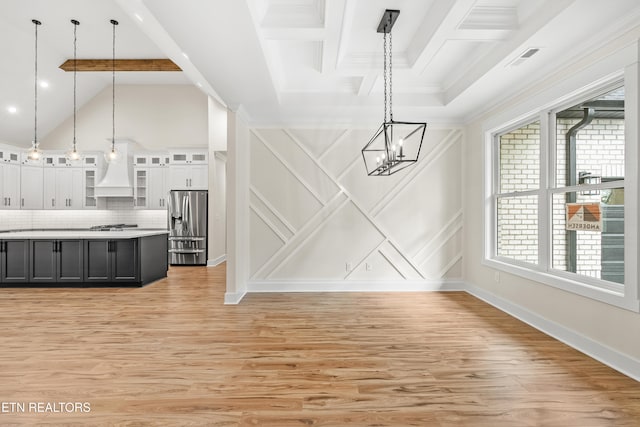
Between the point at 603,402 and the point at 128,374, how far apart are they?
129 inches

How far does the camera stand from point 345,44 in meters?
3.15

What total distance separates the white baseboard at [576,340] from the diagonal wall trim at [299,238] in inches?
102

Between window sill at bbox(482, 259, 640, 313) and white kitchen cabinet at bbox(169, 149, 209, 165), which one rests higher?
white kitchen cabinet at bbox(169, 149, 209, 165)

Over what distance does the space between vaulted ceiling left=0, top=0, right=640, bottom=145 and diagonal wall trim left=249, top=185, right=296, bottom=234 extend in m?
1.11

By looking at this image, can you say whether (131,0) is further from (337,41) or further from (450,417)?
(450,417)

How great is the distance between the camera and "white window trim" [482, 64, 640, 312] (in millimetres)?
2471

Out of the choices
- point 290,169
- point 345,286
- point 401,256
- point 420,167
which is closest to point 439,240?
point 401,256

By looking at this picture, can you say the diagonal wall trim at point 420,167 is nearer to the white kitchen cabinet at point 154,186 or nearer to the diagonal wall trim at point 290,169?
the diagonal wall trim at point 290,169

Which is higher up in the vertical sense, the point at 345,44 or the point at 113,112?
the point at 113,112

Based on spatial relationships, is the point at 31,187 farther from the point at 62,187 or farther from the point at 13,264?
the point at 13,264

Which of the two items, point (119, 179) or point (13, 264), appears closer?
point (13, 264)

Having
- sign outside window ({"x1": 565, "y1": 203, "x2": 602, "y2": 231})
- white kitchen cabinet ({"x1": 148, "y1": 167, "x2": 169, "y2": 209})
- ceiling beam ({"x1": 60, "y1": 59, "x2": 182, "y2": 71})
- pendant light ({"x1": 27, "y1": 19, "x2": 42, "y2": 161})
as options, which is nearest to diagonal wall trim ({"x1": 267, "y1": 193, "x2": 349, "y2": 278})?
sign outside window ({"x1": 565, "y1": 203, "x2": 602, "y2": 231})

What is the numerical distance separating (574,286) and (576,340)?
1.58 ft

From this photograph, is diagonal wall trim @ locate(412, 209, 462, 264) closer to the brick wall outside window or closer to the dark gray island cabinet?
the brick wall outside window
